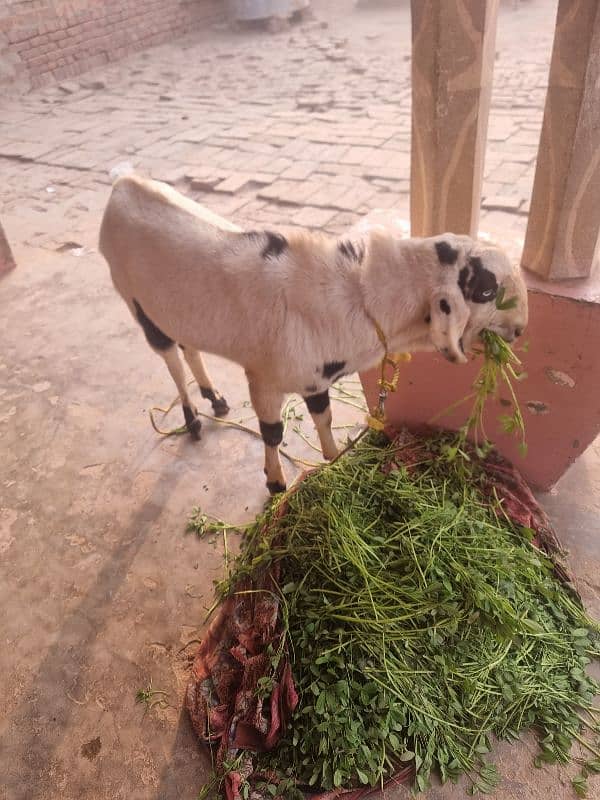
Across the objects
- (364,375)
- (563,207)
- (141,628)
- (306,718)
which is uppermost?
(563,207)

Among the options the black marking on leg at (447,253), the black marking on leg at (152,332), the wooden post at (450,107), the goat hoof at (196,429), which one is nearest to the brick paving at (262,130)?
the wooden post at (450,107)

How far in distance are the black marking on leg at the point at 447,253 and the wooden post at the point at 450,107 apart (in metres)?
0.64

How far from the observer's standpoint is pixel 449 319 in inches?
91.0

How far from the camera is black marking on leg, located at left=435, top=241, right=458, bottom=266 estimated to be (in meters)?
2.30

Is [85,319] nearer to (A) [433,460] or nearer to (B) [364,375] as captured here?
(B) [364,375]

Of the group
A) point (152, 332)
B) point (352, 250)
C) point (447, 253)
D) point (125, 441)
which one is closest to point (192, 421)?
point (125, 441)

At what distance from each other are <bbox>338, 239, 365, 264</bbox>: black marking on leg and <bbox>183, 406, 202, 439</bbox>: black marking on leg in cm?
176

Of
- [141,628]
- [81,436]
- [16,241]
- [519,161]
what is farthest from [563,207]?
[16,241]

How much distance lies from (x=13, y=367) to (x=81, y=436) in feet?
3.86

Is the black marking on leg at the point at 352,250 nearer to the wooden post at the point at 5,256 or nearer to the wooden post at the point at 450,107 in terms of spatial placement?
the wooden post at the point at 450,107

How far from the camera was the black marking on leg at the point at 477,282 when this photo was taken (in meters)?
2.26

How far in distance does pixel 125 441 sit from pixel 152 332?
104cm

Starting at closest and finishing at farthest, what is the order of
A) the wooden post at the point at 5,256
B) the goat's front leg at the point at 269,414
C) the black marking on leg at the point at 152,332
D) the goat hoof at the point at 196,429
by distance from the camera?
the goat's front leg at the point at 269,414
the black marking on leg at the point at 152,332
the goat hoof at the point at 196,429
the wooden post at the point at 5,256

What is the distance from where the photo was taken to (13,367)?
4.75 metres
